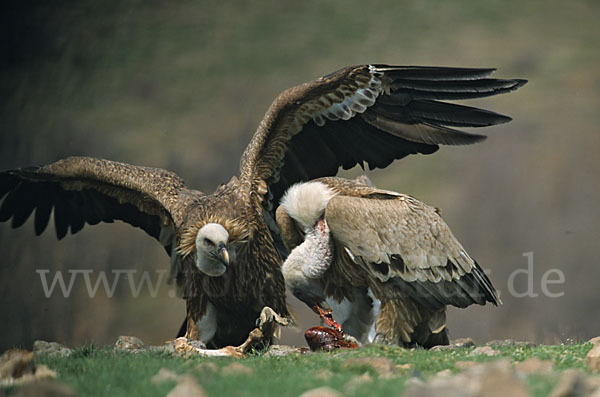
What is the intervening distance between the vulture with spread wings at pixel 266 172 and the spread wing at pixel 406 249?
59cm

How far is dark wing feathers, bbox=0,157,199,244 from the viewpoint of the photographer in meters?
6.46

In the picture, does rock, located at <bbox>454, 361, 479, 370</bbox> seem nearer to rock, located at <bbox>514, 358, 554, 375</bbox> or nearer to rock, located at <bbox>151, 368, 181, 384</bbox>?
rock, located at <bbox>514, 358, 554, 375</bbox>

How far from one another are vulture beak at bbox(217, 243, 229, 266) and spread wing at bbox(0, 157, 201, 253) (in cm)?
74

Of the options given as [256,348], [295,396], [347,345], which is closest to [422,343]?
[347,345]

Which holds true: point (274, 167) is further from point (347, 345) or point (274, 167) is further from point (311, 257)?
point (347, 345)

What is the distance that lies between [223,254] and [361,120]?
160cm

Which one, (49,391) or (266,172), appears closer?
(49,391)

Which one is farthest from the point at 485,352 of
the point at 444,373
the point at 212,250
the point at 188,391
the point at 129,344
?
the point at 129,344

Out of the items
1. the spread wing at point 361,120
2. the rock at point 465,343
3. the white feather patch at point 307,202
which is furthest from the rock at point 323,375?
the rock at point 465,343

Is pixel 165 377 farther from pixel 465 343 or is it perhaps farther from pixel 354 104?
pixel 465 343

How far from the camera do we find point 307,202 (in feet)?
18.7

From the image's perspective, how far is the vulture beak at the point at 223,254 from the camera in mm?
5430

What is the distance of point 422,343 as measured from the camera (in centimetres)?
570

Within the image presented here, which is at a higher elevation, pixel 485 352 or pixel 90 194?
pixel 90 194
